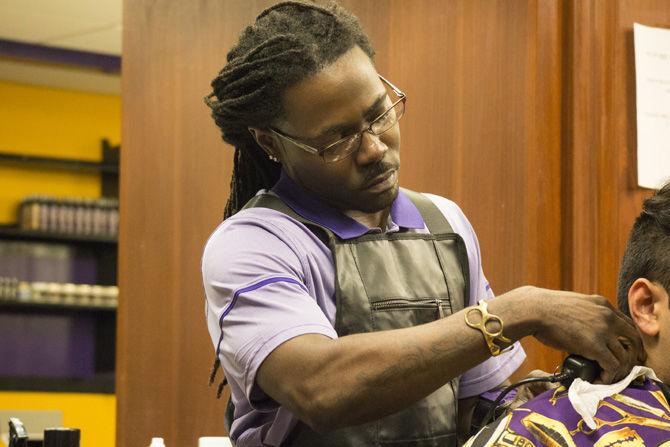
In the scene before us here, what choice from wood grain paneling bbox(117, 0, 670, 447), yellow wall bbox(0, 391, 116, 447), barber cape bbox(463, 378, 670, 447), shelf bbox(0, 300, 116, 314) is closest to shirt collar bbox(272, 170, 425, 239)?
barber cape bbox(463, 378, 670, 447)

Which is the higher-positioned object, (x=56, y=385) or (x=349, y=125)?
(x=349, y=125)

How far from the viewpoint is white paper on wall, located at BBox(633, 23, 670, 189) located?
2.52 meters

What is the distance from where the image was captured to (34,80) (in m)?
7.95

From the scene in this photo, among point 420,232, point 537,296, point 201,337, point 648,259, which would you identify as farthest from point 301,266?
point 201,337

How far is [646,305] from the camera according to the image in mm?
1604

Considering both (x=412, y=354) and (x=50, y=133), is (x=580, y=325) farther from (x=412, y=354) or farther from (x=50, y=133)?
(x=50, y=133)

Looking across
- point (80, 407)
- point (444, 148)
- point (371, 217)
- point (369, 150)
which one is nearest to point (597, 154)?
point (444, 148)

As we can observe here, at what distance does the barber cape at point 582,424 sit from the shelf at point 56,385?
6.08 m

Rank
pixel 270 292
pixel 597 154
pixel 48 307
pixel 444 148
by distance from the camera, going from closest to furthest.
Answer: pixel 270 292, pixel 597 154, pixel 444 148, pixel 48 307

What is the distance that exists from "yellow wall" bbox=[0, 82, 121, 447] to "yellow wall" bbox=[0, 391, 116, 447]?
Answer: 61.3 inches

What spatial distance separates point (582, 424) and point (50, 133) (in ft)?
24.1

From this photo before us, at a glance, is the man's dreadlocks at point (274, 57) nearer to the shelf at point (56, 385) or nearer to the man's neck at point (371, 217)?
the man's neck at point (371, 217)

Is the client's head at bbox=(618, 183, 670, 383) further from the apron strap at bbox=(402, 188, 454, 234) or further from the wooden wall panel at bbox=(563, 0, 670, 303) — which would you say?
the wooden wall panel at bbox=(563, 0, 670, 303)

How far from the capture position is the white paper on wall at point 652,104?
252cm
